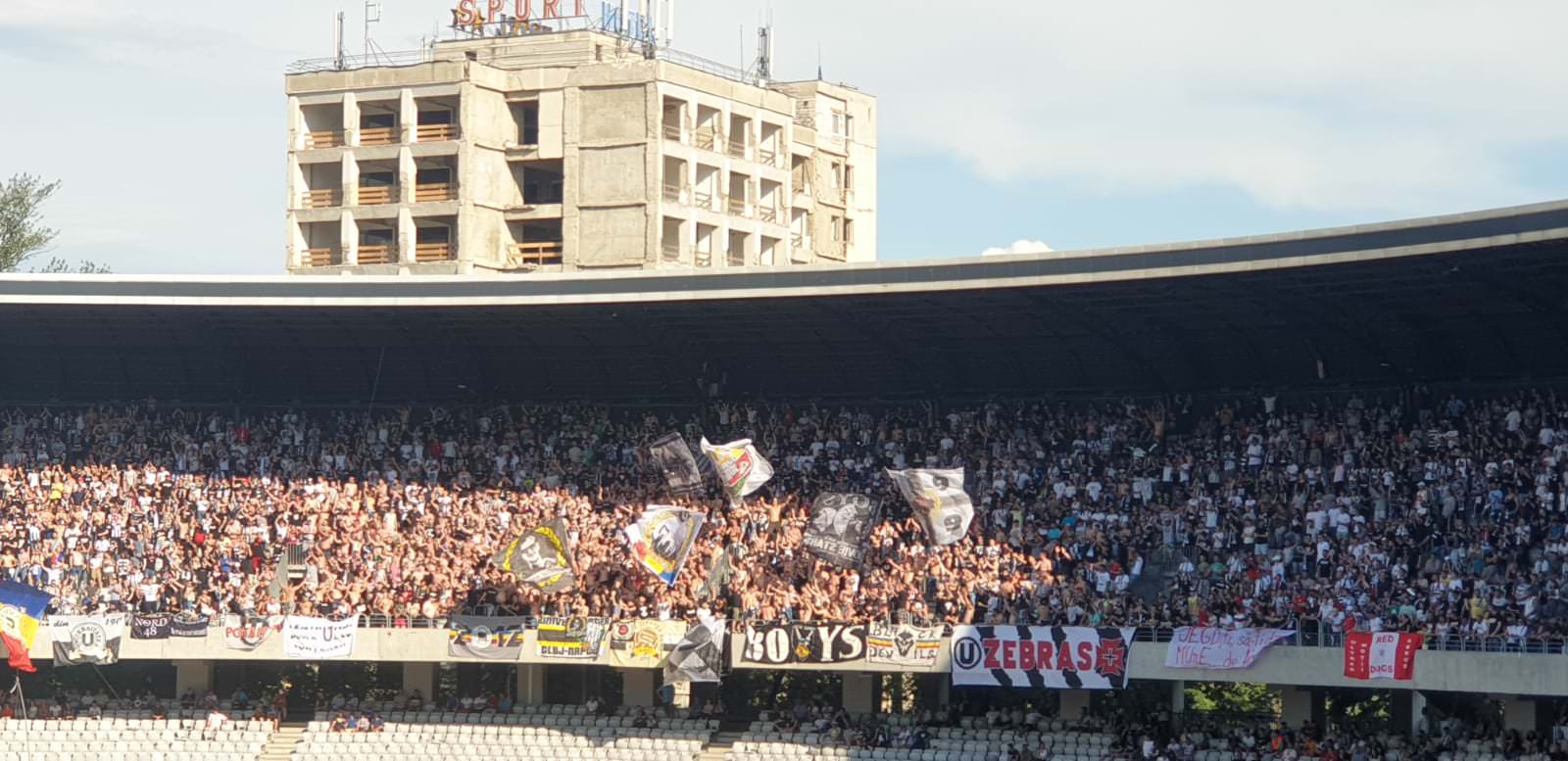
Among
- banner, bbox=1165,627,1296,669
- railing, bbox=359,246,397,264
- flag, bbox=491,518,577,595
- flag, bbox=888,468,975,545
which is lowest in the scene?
banner, bbox=1165,627,1296,669

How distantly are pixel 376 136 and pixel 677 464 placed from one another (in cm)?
2626

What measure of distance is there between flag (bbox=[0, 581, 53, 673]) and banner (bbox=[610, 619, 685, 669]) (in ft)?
45.8

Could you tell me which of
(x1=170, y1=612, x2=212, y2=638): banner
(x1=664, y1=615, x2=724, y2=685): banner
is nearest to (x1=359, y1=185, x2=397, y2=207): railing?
(x1=170, y1=612, x2=212, y2=638): banner

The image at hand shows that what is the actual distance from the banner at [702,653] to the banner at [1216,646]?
999 centimetres

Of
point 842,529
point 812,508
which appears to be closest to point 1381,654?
point 842,529

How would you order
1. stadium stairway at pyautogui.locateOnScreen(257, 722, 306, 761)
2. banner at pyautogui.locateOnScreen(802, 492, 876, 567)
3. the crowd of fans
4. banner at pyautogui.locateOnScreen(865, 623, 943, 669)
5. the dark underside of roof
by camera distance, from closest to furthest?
1. the crowd of fans
2. the dark underside of roof
3. banner at pyautogui.locateOnScreen(865, 623, 943, 669)
4. banner at pyautogui.locateOnScreen(802, 492, 876, 567)
5. stadium stairway at pyautogui.locateOnScreen(257, 722, 306, 761)

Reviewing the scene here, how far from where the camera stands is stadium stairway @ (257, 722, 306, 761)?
5547 centimetres

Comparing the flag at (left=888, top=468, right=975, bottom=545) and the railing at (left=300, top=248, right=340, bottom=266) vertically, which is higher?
the railing at (left=300, top=248, right=340, bottom=266)

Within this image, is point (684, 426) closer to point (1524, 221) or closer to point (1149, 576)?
point (1149, 576)

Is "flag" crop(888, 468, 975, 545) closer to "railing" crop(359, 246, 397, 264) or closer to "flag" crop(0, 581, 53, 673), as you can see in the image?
"flag" crop(0, 581, 53, 673)

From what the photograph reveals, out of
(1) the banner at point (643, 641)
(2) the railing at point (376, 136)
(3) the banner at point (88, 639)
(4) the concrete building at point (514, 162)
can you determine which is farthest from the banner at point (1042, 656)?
(2) the railing at point (376, 136)

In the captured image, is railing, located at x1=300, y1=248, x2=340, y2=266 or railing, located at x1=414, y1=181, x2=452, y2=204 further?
railing, located at x1=300, y1=248, x2=340, y2=266

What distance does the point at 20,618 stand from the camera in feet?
181

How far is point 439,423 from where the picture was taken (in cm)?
6241
